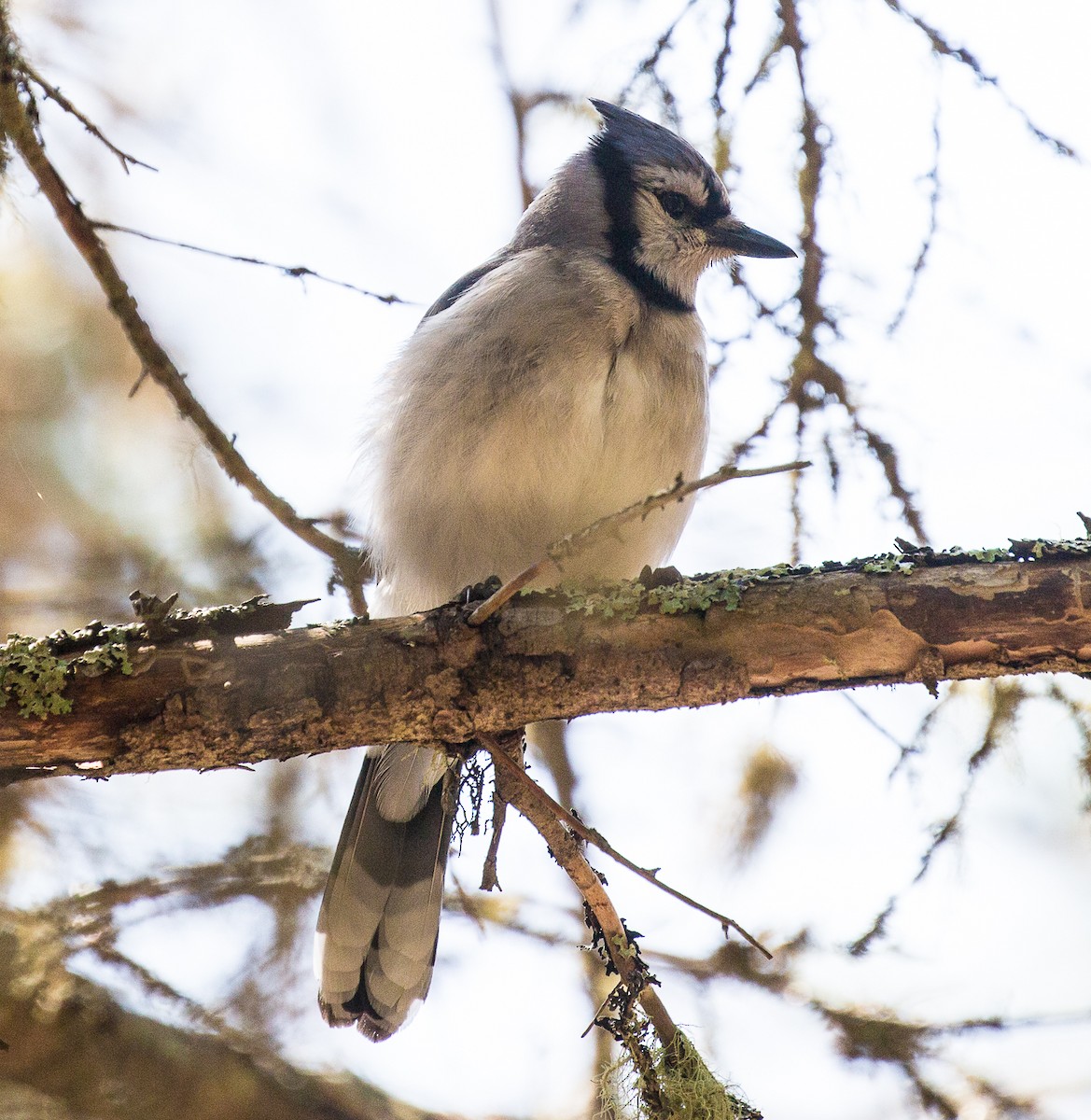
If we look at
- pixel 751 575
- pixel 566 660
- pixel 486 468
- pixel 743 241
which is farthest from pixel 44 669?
pixel 743 241

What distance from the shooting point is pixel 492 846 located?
1.90 metres

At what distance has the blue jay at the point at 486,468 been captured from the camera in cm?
231

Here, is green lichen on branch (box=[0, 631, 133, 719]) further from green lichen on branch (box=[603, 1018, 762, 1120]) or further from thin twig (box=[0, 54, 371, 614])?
green lichen on branch (box=[603, 1018, 762, 1120])

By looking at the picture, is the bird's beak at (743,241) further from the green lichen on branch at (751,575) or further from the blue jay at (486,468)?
the green lichen on branch at (751,575)

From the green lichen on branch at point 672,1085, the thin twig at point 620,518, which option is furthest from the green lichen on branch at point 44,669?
the green lichen on branch at point 672,1085

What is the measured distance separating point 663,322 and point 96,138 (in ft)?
3.98

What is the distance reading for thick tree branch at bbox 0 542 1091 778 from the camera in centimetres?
174

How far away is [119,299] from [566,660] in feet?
3.97

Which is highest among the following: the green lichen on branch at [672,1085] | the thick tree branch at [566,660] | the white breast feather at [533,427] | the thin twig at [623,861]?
the white breast feather at [533,427]

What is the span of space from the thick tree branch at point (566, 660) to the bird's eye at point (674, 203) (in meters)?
1.37

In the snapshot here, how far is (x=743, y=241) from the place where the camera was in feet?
9.17

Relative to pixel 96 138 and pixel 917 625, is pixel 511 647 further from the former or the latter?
pixel 96 138

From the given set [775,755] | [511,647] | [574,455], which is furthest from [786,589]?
[775,755]

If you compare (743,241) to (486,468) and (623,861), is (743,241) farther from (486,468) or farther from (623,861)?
(623,861)
